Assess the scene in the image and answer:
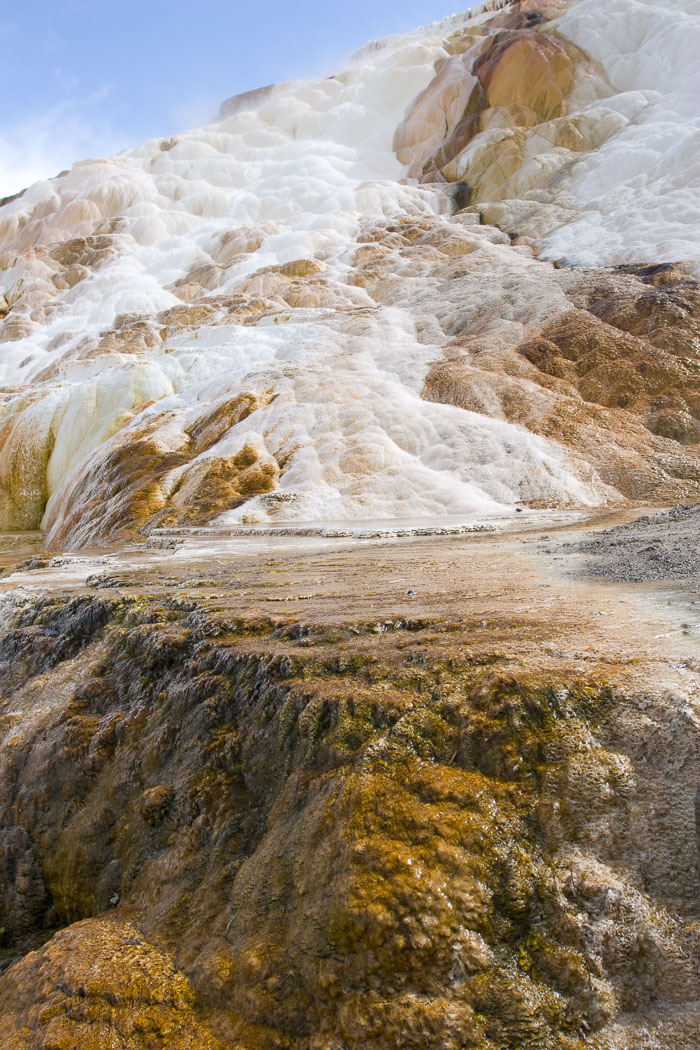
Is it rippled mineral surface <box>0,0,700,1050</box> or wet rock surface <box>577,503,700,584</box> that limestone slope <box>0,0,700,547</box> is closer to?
rippled mineral surface <box>0,0,700,1050</box>

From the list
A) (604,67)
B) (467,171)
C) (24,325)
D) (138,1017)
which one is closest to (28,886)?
(138,1017)

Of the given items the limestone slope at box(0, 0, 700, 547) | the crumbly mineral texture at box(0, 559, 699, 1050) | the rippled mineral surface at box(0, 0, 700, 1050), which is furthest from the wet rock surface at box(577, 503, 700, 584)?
the limestone slope at box(0, 0, 700, 547)

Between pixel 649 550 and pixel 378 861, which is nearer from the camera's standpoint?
pixel 378 861

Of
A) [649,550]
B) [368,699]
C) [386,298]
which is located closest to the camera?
[368,699]

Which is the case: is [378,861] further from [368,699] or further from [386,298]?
[386,298]

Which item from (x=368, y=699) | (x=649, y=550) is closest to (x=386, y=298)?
(x=649, y=550)

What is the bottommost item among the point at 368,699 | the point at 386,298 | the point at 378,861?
the point at 378,861

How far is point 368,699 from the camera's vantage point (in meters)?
4.25

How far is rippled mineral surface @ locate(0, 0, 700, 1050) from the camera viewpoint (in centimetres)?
325

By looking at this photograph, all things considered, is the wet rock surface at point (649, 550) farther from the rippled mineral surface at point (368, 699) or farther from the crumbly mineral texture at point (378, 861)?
the crumbly mineral texture at point (378, 861)

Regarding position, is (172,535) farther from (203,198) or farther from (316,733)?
(203,198)

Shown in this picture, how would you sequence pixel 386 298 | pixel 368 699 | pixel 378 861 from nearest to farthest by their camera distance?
1. pixel 378 861
2. pixel 368 699
3. pixel 386 298

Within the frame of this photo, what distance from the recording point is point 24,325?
4788 centimetres

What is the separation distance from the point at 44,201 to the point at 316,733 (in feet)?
232
